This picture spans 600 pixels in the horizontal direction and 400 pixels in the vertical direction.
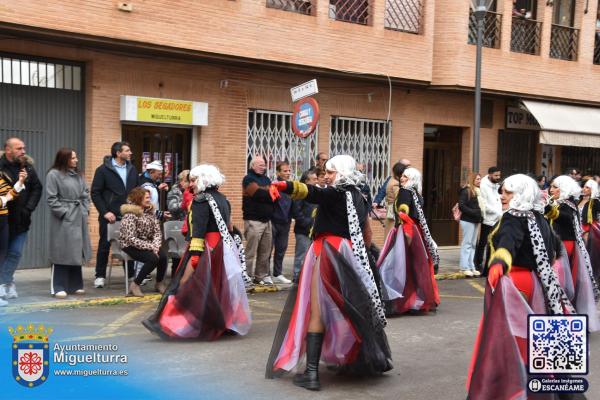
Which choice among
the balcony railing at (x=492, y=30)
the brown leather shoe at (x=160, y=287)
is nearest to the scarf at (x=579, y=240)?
the brown leather shoe at (x=160, y=287)

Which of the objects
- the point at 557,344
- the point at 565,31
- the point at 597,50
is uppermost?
the point at 565,31

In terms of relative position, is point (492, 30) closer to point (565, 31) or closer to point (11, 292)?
point (565, 31)

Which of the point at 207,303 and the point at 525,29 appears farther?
the point at 525,29

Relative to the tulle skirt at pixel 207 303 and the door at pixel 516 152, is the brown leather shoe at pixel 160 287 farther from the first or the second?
the door at pixel 516 152

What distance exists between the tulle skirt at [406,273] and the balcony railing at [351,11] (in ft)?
24.5

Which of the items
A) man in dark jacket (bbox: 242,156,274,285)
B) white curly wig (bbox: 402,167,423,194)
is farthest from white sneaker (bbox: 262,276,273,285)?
white curly wig (bbox: 402,167,423,194)

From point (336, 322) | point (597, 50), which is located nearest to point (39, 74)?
point (336, 322)

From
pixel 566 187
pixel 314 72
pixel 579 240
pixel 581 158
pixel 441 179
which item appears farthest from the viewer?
pixel 581 158

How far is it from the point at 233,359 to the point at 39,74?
7.26m

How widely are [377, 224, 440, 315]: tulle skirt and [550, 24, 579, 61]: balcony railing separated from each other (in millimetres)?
11907

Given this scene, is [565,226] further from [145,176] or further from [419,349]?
[145,176]

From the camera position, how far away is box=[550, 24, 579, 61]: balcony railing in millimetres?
19547

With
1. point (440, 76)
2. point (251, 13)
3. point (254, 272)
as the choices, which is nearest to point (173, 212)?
point (254, 272)

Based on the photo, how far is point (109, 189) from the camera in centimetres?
1073
